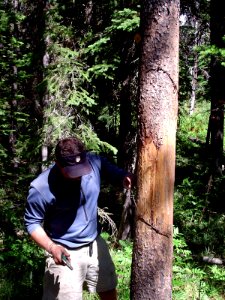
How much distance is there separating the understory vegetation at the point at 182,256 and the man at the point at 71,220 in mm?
1329

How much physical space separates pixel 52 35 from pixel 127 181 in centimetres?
540

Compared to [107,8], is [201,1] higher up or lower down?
higher up

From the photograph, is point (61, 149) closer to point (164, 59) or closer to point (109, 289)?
point (164, 59)

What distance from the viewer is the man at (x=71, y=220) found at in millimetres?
3504

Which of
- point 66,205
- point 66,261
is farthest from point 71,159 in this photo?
point 66,261

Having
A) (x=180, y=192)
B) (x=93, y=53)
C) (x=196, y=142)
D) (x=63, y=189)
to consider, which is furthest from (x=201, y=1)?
(x=196, y=142)

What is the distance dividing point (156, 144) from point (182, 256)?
4379mm

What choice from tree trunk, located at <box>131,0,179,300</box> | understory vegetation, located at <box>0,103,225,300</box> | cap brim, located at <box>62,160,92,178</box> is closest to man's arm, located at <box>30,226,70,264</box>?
cap brim, located at <box>62,160,92,178</box>

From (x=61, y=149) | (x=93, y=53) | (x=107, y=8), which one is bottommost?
(x=61, y=149)

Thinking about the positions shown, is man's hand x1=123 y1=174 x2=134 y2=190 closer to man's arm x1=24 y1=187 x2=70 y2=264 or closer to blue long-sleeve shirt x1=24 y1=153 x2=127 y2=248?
blue long-sleeve shirt x1=24 y1=153 x2=127 y2=248

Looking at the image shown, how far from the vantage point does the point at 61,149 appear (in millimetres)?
3537

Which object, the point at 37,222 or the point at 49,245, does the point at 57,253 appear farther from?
the point at 37,222

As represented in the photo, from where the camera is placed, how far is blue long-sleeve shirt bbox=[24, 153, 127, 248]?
3.54 metres

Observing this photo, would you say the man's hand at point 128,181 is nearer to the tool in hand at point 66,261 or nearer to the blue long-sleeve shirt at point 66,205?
the blue long-sleeve shirt at point 66,205
